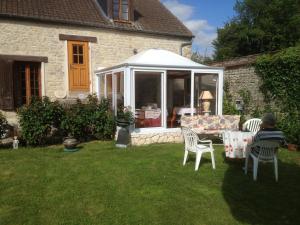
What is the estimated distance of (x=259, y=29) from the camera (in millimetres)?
25141

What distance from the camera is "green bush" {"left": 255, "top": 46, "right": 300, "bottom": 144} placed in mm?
8414

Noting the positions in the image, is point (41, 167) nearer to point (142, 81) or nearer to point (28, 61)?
point (142, 81)

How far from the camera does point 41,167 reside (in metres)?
6.42

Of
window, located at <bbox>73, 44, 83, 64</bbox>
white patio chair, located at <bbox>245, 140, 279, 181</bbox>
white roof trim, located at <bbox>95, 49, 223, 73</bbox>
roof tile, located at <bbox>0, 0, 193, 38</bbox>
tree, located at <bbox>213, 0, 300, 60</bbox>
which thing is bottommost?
white patio chair, located at <bbox>245, 140, 279, 181</bbox>

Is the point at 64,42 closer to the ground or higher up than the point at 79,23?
closer to the ground

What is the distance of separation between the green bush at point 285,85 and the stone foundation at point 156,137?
3.13m

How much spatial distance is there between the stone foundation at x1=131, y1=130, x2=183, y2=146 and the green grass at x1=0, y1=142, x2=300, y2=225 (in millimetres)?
1525

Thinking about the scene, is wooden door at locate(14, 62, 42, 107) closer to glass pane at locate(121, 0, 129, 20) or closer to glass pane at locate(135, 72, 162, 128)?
glass pane at locate(135, 72, 162, 128)

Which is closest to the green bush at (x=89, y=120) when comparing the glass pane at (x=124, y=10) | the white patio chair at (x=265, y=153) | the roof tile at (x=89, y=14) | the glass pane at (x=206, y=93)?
the glass pane at (x=206, y=93)

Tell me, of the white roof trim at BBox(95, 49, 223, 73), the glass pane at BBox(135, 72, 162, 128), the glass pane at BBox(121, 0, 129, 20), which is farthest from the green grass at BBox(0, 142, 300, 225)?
the glass pane at BBox(121, 0, 129, 20)

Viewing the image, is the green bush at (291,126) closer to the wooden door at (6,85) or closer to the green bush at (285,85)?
the green bush at (285,85)

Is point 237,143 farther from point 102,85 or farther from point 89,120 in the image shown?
point 102,85

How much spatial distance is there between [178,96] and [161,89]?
875mm

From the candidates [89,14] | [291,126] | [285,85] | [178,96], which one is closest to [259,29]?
[89,14]
